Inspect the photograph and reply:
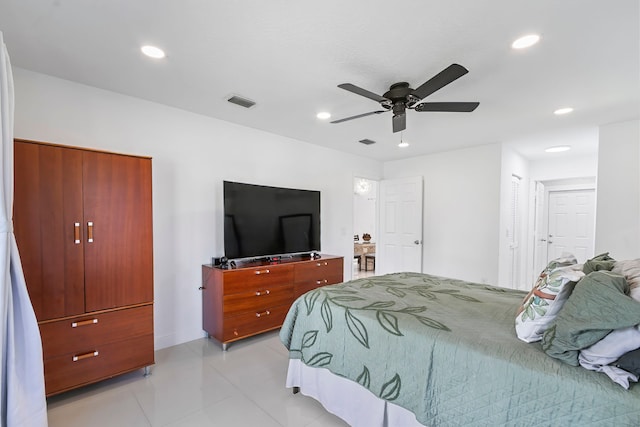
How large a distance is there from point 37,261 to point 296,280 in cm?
233

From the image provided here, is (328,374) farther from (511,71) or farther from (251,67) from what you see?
(511,71)

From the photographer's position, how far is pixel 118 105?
2.79 metres

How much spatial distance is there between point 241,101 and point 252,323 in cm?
231

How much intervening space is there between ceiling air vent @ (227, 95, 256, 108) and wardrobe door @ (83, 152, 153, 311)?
1.00 m

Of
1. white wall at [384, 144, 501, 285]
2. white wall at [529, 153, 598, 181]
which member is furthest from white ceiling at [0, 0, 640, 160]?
white wall at [529, 153, 598, 181]

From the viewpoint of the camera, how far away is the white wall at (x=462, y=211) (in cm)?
442

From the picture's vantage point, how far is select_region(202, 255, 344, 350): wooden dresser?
2.97m

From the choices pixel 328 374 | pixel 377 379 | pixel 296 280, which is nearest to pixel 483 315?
pixel 377 379

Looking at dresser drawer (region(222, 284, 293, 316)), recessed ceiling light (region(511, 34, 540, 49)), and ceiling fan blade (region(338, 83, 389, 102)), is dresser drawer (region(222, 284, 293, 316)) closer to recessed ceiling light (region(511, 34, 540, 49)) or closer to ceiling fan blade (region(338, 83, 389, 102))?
ceiling fan blade (region(338, 83, 389, 102))

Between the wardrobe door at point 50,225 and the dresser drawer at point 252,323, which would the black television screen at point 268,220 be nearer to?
the dresser drawer at point 252,323

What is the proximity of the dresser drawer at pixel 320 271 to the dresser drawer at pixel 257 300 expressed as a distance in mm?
221

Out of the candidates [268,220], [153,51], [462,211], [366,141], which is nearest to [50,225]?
[153,51]

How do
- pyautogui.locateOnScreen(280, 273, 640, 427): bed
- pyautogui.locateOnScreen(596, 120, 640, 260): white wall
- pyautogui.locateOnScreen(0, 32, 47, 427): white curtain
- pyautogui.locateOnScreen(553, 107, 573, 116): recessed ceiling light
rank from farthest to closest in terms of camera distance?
pyautogui.locateOnScreen(596, 120, 640, 260): white wall, pyautogui.locateOnScreen(553, 107, 573, 116): recessed ceiling light, pyautogui.locateOnScreen(0, 32, 47, 427): white curtain, pyautogui.locateOnScreen(280, 273, 640, 427): bed

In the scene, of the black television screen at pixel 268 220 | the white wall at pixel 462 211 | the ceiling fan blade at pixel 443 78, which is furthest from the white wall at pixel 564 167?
the ceiling fan blade at pixel 443 78
